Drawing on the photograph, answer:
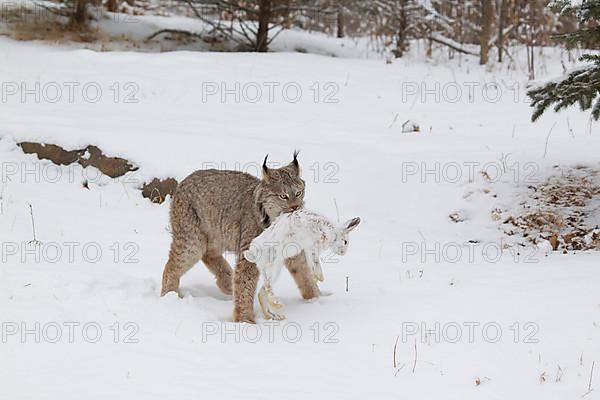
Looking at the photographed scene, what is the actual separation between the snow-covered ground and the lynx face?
894 millimetres

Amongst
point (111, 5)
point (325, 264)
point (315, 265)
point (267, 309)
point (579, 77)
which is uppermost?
point (111, 5)

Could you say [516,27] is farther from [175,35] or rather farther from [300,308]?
[300,308]

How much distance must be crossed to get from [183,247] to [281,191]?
1.16m

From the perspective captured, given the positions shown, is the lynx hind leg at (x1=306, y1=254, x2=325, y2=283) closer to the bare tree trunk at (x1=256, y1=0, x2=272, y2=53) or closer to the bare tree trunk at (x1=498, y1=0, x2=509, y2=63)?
the bare tree trunk at (x1=256, y1=0, x2=272, y2=53)

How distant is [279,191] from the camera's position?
5.62m

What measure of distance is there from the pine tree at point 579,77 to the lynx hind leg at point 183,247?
3.57 metres

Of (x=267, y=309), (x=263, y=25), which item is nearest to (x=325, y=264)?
(x=267, y=309)

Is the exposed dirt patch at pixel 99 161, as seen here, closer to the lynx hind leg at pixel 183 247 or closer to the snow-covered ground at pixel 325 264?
the snow-covered ground at pixel 325 264

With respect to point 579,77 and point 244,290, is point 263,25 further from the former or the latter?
point 244,290

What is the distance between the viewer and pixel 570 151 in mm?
8703

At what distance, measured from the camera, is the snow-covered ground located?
4656 millimetres

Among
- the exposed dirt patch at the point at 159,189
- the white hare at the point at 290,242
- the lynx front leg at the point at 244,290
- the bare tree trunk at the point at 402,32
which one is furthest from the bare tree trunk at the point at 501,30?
the lynx front leg at the point at 244,290

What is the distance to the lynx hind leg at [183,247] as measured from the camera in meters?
6.19

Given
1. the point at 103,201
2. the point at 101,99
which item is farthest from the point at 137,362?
the point at 101,99
